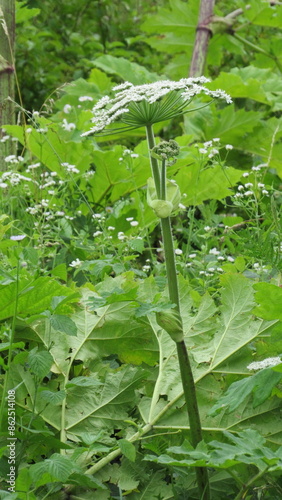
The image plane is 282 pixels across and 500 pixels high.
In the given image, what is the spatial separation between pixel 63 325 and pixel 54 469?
0.30 metres

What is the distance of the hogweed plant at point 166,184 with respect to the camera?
1.19 m

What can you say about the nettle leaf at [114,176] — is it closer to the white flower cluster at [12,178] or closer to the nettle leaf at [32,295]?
the white flower cluster at [12,178]

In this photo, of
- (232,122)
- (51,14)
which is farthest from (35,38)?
(232,122)

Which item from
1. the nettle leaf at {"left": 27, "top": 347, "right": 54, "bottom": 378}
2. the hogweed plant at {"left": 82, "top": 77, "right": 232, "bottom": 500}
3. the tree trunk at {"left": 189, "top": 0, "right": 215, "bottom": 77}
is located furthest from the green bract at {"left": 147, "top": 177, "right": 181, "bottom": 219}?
the tree trunk at {"left": 189, "top": 0, "right": 215, "bottom": 77}

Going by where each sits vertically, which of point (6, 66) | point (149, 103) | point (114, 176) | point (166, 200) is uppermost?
point (149, 103)

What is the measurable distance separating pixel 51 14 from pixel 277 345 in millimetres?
5274

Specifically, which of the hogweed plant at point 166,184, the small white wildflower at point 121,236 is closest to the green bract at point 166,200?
the hogweed plant at point 166,184

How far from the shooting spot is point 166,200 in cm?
Answer: 122

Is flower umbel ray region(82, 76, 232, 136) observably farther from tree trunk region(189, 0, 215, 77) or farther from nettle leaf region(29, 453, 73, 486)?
tree trunk region(189, 0, 215, 77)

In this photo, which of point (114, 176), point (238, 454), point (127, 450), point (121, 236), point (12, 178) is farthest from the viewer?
point (114, 176)

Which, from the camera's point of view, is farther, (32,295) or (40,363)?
(32,295)

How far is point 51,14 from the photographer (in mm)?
6074

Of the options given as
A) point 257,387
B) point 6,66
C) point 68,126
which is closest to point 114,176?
point 68,126

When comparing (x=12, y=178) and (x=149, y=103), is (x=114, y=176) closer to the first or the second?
(x=12, y=178)
